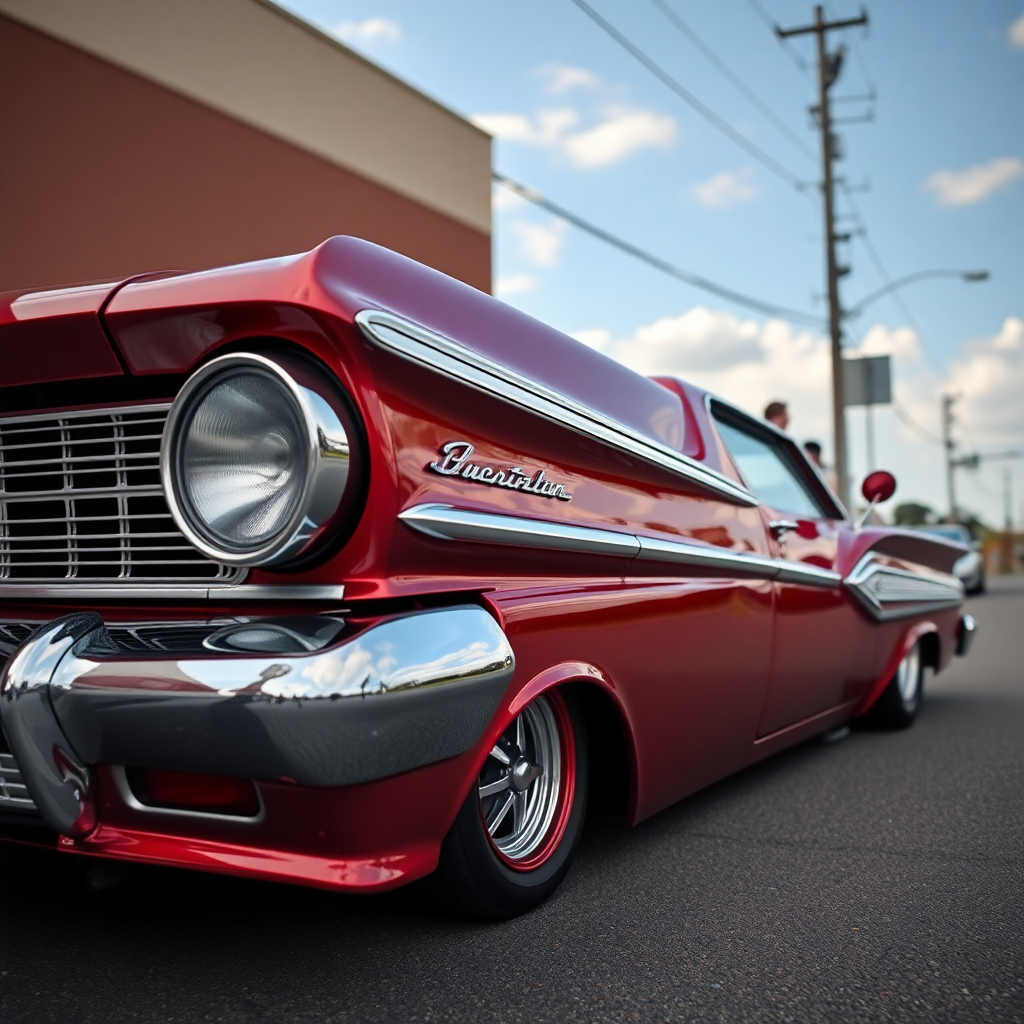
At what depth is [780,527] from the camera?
3.57m

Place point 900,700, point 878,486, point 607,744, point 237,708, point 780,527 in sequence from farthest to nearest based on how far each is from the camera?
point 900,700 < point 878,486 < point 780,527 < point 607,744 < point 237,708

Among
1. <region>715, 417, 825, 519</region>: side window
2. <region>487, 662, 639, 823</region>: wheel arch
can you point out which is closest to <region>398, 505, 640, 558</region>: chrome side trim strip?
<region>487, 662, 639, 823</region>: wheel arch

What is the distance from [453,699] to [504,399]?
64cm

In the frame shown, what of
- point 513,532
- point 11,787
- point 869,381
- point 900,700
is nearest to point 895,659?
point 900,700

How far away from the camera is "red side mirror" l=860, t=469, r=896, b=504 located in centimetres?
446

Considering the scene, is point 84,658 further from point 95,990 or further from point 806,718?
point 806,718

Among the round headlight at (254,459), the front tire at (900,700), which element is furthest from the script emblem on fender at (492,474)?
the front tire at (900,700)

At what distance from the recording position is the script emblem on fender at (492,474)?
2057mm

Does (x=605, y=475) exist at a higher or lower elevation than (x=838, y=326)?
lower

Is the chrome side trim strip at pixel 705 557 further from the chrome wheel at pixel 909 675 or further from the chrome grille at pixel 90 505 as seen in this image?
the chrome wheel at pixel 909 675

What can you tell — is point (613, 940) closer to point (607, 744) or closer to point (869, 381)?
point (607, 744)

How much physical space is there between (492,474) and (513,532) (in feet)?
0.43

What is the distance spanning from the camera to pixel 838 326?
17328 mm

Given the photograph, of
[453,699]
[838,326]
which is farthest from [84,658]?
[838,326]
